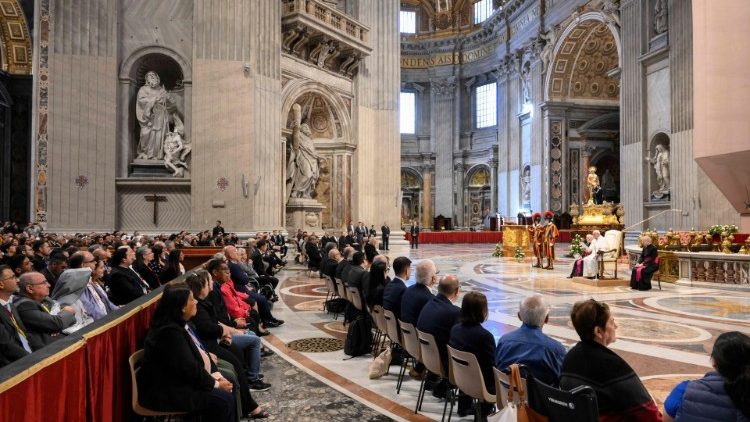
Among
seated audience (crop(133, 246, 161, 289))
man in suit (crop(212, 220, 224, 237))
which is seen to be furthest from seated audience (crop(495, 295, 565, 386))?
man in suit (crop(212, 220, 224, 237))

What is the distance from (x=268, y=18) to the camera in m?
17.5

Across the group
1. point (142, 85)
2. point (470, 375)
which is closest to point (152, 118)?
point (142, 85)

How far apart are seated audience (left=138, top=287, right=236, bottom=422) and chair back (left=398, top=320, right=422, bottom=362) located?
170 centimetres

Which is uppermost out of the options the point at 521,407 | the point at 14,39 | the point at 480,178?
the point at 14,39

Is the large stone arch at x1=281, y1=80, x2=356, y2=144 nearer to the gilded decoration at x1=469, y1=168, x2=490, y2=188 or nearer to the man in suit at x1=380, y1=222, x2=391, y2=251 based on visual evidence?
the man in suit at x1=380, y1=222, x2=391, y2=251

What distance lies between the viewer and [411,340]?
471cm

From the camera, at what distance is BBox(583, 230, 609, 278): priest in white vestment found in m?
12.2

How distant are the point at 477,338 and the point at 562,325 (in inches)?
161

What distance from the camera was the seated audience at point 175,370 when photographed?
3.36 m

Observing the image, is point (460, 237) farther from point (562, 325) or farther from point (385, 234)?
point (562, 325)

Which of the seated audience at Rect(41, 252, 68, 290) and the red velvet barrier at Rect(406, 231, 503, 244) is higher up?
the seated audience at Rect(41, 252, 68, 290)

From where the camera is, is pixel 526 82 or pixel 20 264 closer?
pixel 20 264

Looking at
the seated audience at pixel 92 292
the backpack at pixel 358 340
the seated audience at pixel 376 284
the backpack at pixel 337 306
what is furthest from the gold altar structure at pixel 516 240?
the seated audience at pixel 92 292

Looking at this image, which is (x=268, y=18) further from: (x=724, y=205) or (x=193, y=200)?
(x=724, y=205)
